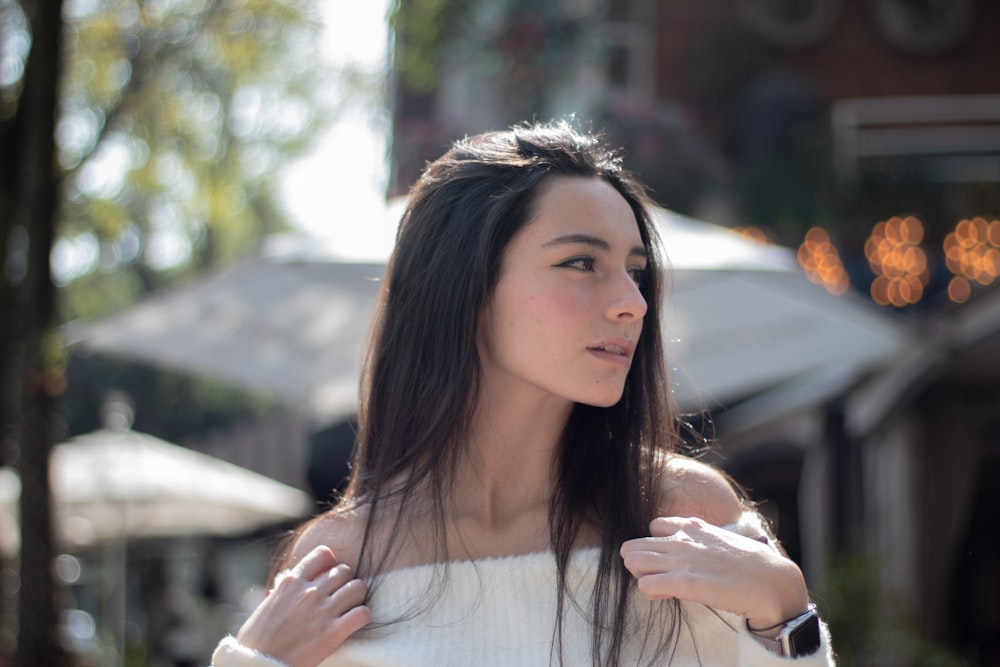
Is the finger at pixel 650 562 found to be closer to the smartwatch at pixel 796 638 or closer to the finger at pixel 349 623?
the smartwatch at pixel 796 638

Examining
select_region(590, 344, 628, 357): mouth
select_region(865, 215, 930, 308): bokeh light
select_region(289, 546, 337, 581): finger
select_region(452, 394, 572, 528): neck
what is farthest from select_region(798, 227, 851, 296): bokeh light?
select_region(289, 546, 337, 581): finger

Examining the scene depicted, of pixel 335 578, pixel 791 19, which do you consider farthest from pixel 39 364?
pixel 791 19

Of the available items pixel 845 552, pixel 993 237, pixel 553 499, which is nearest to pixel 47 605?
pixel 845 552

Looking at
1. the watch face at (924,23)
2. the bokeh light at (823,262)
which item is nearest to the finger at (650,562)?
the bokeh light at (823,262)

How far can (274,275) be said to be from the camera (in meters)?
5.16

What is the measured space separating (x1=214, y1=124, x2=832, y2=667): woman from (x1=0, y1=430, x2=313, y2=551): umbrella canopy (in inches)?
341

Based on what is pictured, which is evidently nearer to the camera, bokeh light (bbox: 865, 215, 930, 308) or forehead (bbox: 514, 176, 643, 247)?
forehead (bbox: 514, 176, 643, 247)

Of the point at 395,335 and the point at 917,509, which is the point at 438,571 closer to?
the point at 395,335

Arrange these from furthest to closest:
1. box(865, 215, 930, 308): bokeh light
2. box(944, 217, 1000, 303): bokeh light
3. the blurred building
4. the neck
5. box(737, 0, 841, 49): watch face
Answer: box(737, 0, 841, 49): watch face → box(865, 215, 930, 308): bokeh light → box(944, 217, 1000, 303): bokeh light → the blurred building → the neck

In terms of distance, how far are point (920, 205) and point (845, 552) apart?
11.3 feet

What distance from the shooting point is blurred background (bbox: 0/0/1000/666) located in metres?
5.12

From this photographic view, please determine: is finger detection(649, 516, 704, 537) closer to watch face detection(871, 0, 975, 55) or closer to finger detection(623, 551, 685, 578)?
finger detection(623, 551, 685, 578)

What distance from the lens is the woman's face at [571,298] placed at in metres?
2.21

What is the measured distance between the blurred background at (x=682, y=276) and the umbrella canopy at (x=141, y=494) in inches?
1.8
